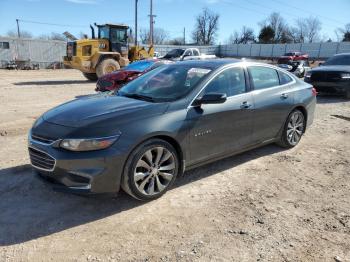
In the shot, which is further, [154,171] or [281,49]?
[281,49]

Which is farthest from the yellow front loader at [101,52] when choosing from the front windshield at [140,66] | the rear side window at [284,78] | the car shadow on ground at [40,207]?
the car shadow on ground at [40,207]

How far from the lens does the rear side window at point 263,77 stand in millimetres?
5336

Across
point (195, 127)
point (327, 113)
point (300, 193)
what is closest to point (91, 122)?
point (195, 127)

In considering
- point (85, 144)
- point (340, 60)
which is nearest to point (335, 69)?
point (340, 60)

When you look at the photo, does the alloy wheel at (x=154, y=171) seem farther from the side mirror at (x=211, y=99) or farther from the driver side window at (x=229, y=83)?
the driver side window at (x=229, y=83)

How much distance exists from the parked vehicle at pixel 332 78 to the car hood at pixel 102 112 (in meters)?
9.49

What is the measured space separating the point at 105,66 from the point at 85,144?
1496 cm

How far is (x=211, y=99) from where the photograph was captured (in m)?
4.33

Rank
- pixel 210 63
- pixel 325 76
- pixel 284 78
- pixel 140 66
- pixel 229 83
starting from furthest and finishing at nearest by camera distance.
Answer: pixel 140 66, pixel 325 76, pixel 284 78, pixel 210 63, pixel 229 83

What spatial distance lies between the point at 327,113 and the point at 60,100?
8.26 metres

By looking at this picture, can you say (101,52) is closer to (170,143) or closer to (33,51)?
(170,143)

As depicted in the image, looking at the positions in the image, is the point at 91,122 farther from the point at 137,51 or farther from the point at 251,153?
the point at 137,51

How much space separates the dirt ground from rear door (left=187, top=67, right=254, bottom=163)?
0.44m

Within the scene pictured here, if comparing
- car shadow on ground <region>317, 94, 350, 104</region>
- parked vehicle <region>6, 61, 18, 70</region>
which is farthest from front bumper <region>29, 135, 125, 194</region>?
parked vehicle <region>6, 61, 18, 70</region>
